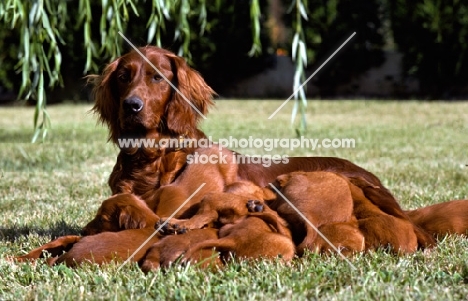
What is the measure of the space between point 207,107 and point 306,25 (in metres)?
10.6

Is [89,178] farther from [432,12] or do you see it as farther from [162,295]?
[432,12]

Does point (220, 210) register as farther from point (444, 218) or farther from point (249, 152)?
point (249, 152)

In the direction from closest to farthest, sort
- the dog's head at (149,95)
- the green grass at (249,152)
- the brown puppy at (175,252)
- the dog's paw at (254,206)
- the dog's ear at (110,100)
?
the green grass at (249,152), the brown puppy at (175,252), the dog's paw at (254,206), the dog's head at (149,95), the dog's ear at (110,100)

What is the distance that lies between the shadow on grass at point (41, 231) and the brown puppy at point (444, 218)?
1.63 meters

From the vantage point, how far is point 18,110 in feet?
42.9

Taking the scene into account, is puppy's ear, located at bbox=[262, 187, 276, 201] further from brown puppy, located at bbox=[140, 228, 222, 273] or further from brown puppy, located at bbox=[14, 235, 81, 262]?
brown puppy, located at bbox=[14, 235, 81, 262]

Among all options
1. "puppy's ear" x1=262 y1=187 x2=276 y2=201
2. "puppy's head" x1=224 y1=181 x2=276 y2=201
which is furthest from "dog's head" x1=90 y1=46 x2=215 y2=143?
"puppy's ear" x1=262 y1=187 x2=276 y2=201

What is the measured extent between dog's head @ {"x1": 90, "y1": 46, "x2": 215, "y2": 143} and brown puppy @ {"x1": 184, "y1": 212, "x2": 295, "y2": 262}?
2.62 ft

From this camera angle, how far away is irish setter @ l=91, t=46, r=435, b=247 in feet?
10.6

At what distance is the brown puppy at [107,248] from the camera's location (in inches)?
102

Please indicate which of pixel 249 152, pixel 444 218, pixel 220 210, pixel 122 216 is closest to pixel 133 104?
pixel 122 216

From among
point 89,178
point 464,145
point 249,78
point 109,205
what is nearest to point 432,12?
point 249,78

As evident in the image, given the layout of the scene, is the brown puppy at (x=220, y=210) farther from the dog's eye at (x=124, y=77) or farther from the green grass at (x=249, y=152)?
the dog's eye at (x=124, y=77)

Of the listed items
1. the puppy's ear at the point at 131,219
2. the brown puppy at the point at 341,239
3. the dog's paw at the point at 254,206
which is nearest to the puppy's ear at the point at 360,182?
the brown puppy at the point at 341,239
